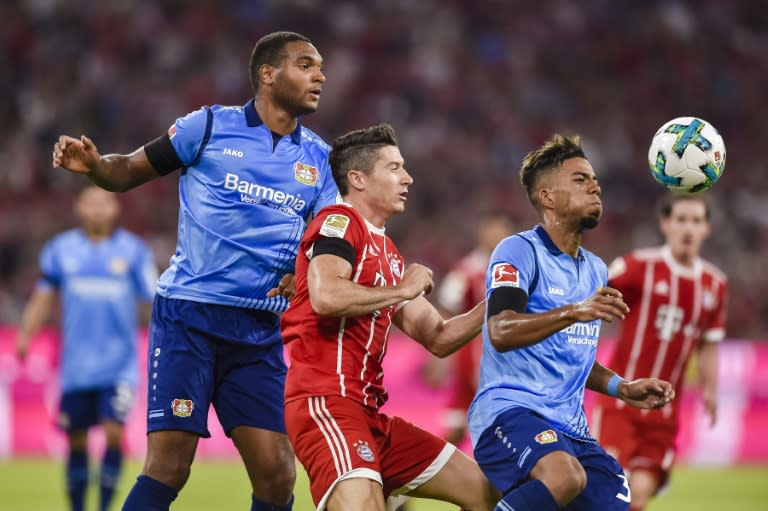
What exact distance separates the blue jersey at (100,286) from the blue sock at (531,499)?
505 centimetres

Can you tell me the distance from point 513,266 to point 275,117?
4.59 ft

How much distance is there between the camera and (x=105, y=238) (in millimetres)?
9477

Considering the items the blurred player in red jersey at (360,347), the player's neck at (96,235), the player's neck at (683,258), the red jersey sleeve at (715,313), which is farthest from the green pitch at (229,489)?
the blurred player in red jersey at (360,347)

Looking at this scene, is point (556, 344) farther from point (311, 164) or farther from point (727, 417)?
point (727, 417)

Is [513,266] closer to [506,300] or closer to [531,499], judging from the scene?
[506,300]

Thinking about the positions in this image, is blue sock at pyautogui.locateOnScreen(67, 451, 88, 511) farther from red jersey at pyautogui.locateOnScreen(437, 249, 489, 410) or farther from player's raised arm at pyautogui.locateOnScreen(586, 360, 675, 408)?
player's raised arm at pyautogui.locateOnScreen(586, 360, 675, 408)

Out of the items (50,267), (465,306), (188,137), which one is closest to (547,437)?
(188,137)

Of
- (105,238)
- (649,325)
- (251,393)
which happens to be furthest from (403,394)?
(251,393)

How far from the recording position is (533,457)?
488cm

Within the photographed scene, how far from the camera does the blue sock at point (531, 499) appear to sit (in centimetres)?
477

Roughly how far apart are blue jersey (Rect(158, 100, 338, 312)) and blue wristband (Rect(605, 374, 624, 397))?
5.11 feet

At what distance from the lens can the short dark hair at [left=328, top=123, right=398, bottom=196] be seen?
17.4 ft

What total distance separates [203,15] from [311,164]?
13.6 meters

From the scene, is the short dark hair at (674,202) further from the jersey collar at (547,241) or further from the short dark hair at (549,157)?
the jersey collar at (547,241)
